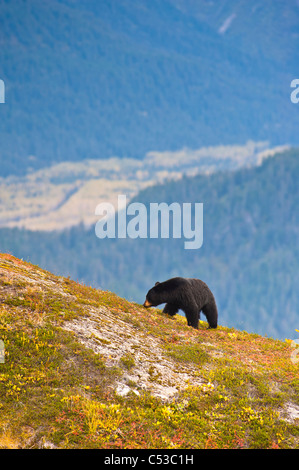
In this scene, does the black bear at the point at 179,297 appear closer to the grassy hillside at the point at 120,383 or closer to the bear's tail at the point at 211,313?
the bear's tail at the point at 211,313

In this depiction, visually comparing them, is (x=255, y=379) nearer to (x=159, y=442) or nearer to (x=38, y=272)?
(x=159, y=442)

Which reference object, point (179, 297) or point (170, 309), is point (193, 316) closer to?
point (179, 297)

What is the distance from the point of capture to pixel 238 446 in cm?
1265

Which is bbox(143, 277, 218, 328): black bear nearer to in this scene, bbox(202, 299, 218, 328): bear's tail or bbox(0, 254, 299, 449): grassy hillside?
bbox(202, 299, 218, 328): bear's tail

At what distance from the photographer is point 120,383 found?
1404 cm

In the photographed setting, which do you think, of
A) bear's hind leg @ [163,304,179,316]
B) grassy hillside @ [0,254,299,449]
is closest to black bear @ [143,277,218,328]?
bear's hind leg @ [163,304,179,316]

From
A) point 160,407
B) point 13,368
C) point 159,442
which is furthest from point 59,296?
point 159,442

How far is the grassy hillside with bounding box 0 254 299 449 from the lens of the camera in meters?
12.4

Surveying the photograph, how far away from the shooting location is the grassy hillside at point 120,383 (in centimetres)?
1235

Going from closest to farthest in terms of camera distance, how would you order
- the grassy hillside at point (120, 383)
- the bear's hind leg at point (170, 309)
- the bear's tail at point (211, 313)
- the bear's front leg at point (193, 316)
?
the grassy hillside at point (120, 383)
the bear's front leg at point (193, 316)
the bear's hind leg at point (170, 309)
the bear's tail at point (211, 313)

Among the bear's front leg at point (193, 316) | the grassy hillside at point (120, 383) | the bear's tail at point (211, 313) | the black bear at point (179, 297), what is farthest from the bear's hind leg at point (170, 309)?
the grassy hillside at point (120, 383)

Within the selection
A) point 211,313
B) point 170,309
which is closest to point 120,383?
point 170,309

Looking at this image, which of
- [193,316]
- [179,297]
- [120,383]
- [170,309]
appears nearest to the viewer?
[120,383]
